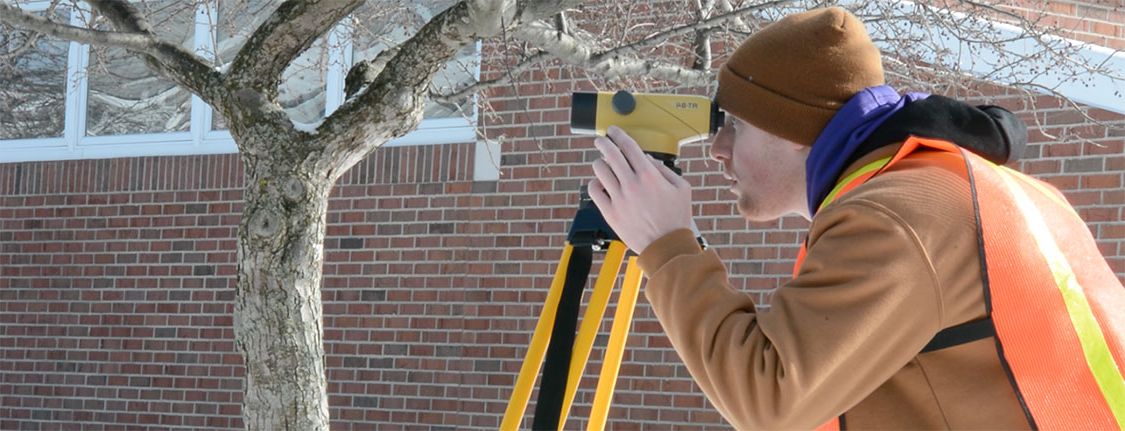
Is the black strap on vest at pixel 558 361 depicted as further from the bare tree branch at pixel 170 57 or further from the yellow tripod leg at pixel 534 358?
the bare tree branch at pixel 170 57

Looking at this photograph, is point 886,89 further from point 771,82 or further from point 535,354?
point 535,354

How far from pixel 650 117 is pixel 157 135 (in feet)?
22.9

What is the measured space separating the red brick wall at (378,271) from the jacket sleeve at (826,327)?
4.44 metres

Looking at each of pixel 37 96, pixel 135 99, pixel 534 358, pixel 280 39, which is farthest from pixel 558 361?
pixel 37 96

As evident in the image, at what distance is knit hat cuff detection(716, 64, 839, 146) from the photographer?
1836mm

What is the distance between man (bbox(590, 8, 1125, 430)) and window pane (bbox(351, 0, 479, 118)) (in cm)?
448

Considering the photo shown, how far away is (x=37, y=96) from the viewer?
347 inches

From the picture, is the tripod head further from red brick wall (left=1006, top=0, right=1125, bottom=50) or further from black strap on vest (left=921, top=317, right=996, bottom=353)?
red brick wall (left=1006, top=0, right=1125, bottom=50)

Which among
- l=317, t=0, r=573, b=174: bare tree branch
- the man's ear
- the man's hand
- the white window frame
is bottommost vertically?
the man's hand

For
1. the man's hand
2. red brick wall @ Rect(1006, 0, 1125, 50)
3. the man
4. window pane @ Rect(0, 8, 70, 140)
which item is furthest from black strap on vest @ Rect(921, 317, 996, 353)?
window pane @ Rect(0, 8, 70, 140)

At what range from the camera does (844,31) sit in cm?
186

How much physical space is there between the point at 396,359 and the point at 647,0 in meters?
2.70

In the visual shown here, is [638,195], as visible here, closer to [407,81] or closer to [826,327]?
[826,327]

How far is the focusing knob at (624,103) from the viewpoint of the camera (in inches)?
74.2
